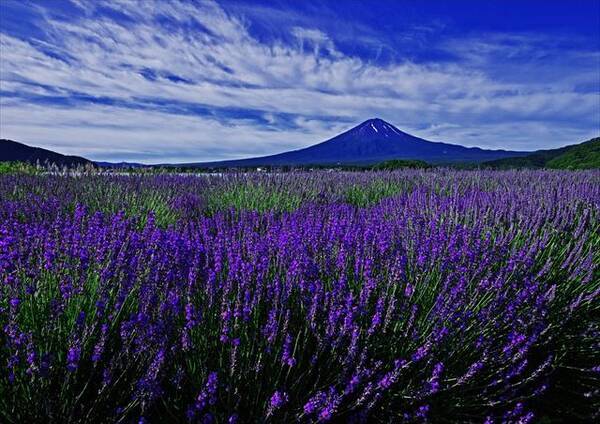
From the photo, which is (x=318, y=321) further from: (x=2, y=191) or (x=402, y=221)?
(x=2, y=191)

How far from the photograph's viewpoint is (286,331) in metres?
1.87

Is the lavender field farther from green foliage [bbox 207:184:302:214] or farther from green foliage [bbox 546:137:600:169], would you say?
green foliage [bbox 546:137:600:169]

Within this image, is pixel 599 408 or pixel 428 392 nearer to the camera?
pixel 428 392

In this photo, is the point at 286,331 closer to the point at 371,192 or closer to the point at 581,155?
the point at 371,192

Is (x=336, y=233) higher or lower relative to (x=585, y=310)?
higher

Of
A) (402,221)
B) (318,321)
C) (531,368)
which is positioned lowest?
(531,368)

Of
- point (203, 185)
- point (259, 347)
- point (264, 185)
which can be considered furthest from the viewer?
point (203, 185)

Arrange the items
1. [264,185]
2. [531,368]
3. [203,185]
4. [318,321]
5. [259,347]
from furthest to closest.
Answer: [203,185], [264,185], [531,368], [318,321], [259,347]

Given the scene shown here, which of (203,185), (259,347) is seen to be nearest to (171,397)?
(259,347)

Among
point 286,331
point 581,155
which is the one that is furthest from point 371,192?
point 581,155

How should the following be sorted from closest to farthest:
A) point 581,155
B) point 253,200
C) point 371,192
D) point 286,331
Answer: point 286,331, point 253,200, point 371,192, point 581,155

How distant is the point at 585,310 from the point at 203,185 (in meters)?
5.28

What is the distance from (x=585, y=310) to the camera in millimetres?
2389

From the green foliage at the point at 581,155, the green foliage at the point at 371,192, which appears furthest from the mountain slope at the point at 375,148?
the green foliage at the point at 371,192
